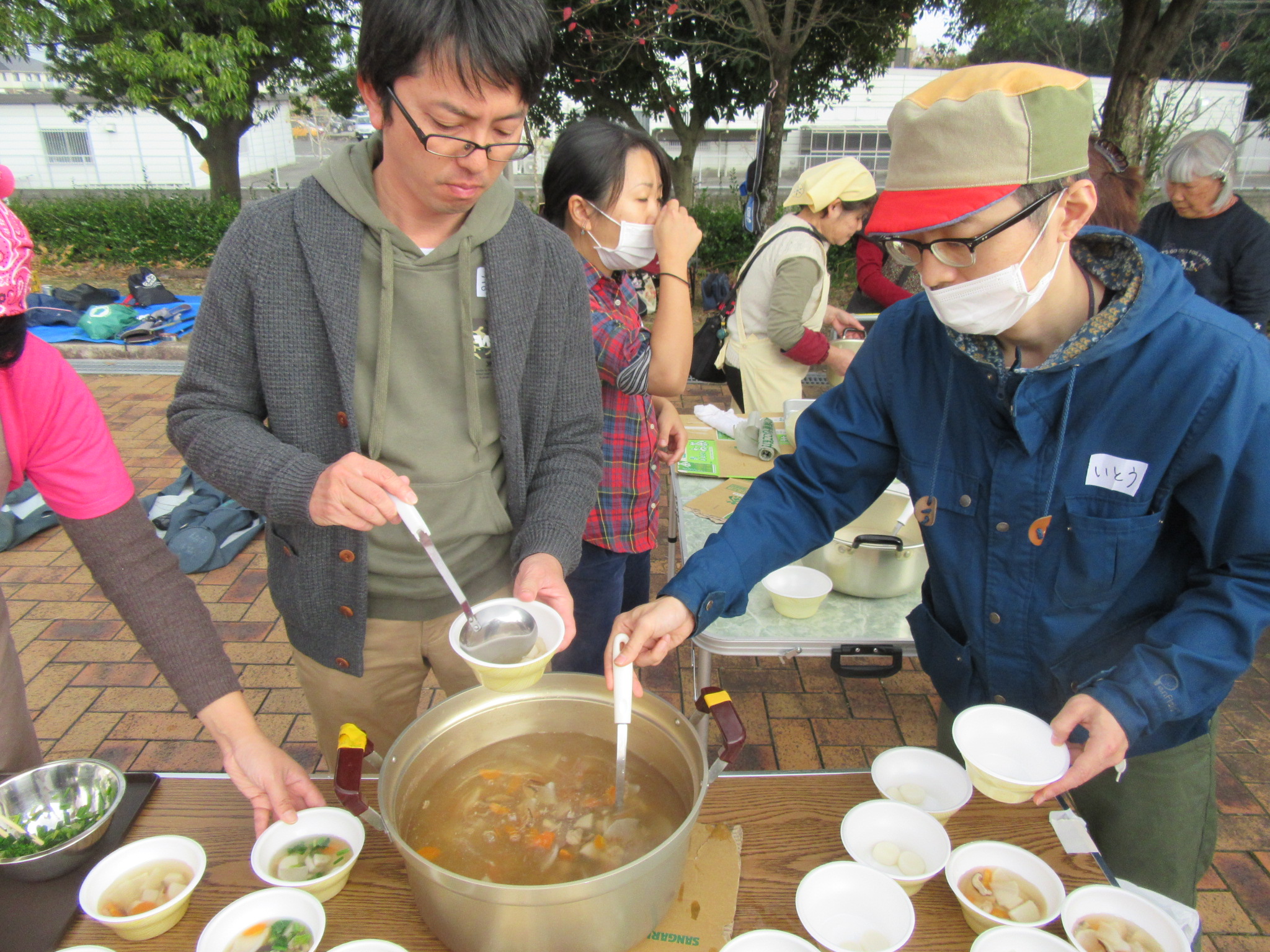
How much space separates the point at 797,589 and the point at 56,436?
1.76 metres

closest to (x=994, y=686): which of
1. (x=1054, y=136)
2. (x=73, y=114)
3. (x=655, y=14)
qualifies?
(x=1054, y=136)

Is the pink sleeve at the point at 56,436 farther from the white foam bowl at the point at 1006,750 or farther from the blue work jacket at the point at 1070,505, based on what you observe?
the white foam bowl at the point at 1006,750

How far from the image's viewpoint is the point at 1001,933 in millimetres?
1119

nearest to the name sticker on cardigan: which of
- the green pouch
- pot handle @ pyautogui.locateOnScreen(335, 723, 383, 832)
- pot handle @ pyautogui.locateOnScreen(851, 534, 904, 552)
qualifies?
pot handle @ pyautogui.locateOnScreen(851, 534, 904, 552)

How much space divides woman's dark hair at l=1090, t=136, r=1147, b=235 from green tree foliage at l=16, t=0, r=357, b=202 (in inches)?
462

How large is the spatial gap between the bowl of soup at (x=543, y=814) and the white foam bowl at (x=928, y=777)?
410 millimetres

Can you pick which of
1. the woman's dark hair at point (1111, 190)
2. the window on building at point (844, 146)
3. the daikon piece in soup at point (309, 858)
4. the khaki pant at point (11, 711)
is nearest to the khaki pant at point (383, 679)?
the daikon piece in soup at point (309, 858)

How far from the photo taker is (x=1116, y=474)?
1.32 meters

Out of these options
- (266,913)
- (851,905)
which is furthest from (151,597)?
(851,905)

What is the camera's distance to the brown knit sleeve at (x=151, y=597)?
4.36 feet

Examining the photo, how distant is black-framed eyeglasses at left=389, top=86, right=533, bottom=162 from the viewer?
1356 mm

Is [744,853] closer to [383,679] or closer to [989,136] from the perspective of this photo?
[383,679]

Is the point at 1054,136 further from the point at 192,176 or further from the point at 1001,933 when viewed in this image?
the point at 192,176

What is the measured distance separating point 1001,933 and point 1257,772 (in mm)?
2630
